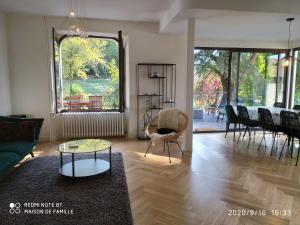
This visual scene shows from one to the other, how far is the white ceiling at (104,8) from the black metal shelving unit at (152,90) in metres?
1.17

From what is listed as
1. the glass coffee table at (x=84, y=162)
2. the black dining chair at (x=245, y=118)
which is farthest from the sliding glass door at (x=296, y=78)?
the glass coffee table at (x=84, y=162)

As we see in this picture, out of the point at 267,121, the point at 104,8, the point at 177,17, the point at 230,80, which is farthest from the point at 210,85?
the point at 104,8

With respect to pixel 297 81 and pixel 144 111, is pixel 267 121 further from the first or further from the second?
pixel 297 81

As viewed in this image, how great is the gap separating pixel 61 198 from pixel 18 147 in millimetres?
1313

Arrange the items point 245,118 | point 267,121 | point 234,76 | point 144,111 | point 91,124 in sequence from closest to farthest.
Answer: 1. point 267,121
2. point 245,118
3. point 91,124
4. point 144,111
5. point 234,76

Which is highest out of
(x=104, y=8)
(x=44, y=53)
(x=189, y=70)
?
(x=104, y=8)

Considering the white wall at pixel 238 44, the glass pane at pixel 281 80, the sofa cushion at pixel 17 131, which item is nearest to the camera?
the sofa cushion at pixel 17 131

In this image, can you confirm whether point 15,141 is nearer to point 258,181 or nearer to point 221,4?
point 258,181

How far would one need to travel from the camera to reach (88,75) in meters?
5.83

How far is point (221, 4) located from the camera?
3771 millimetres

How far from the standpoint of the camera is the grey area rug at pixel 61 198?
2.31 meters

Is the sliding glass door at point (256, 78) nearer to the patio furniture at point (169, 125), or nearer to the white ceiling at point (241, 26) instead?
the white ceiling at point (241, 26)

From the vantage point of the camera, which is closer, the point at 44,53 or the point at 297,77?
the point at 44,53

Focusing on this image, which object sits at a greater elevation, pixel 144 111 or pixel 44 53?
pixel 44 53
